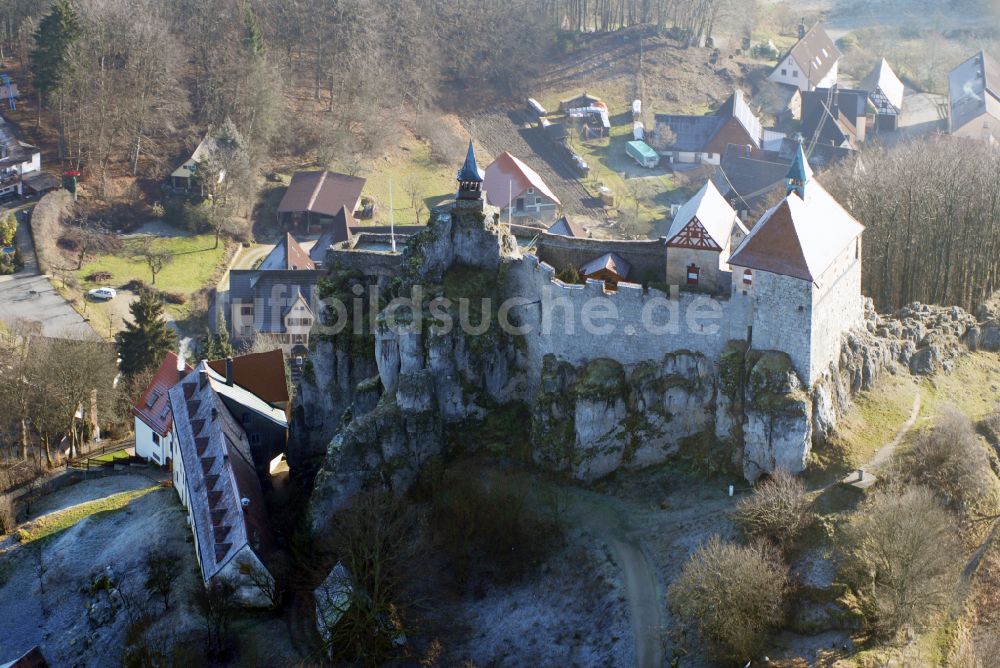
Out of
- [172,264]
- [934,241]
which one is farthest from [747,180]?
[172,264]

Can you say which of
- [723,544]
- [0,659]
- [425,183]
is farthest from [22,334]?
[723,544]

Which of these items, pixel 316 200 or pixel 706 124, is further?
pixel 706 124

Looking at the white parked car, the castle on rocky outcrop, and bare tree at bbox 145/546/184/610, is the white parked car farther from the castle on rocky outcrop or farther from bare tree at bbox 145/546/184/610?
bare tree at bbox 145/546/184/610

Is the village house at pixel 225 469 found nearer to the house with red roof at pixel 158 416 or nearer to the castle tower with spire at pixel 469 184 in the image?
the house with red roof at pixel 158 416

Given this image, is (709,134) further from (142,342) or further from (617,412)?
(617,412)

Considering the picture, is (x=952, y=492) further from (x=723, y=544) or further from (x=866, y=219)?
(x=866, y=219)

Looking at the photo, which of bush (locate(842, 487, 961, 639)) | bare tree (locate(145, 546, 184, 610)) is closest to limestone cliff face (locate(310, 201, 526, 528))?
bare tree (locate(145, 546, 184, 610))
